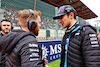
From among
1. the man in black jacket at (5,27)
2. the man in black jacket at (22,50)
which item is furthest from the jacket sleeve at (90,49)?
the man in black jacket at (5,27)

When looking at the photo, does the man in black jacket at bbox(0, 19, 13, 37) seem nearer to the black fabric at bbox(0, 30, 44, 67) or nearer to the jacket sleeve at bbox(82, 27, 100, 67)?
the black fabric at bbox(0, 30, 44, 67)

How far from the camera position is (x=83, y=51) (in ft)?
3.58

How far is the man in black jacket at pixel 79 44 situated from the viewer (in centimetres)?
103

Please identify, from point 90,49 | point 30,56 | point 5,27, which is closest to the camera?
point 30,56

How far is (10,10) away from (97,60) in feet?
10.8

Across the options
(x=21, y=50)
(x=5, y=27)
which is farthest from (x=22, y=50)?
(x=5, y=27)

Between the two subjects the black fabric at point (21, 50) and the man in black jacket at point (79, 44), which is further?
the man in black jacket at point (79, 44)

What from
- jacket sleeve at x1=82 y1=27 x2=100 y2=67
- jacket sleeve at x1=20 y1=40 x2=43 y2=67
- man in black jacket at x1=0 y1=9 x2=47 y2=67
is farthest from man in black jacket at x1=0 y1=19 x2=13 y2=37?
jacket sleeve at x1=82 y1=27 x2=100 y2=67

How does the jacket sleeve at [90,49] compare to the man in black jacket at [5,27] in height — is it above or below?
below

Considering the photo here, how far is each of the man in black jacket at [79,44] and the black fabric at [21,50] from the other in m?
0.56

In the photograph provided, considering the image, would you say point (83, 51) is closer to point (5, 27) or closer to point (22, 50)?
point (22, 50)

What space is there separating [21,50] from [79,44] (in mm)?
729

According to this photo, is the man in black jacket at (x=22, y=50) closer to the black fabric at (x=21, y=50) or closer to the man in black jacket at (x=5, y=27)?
the black fabric at (x=21, y=50)

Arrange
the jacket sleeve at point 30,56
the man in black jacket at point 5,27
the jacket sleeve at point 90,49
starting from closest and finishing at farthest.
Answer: the jacket sleeve at point 30,56
the jacket sleeve at point 90,49
the man in black jacket at point 5,27
